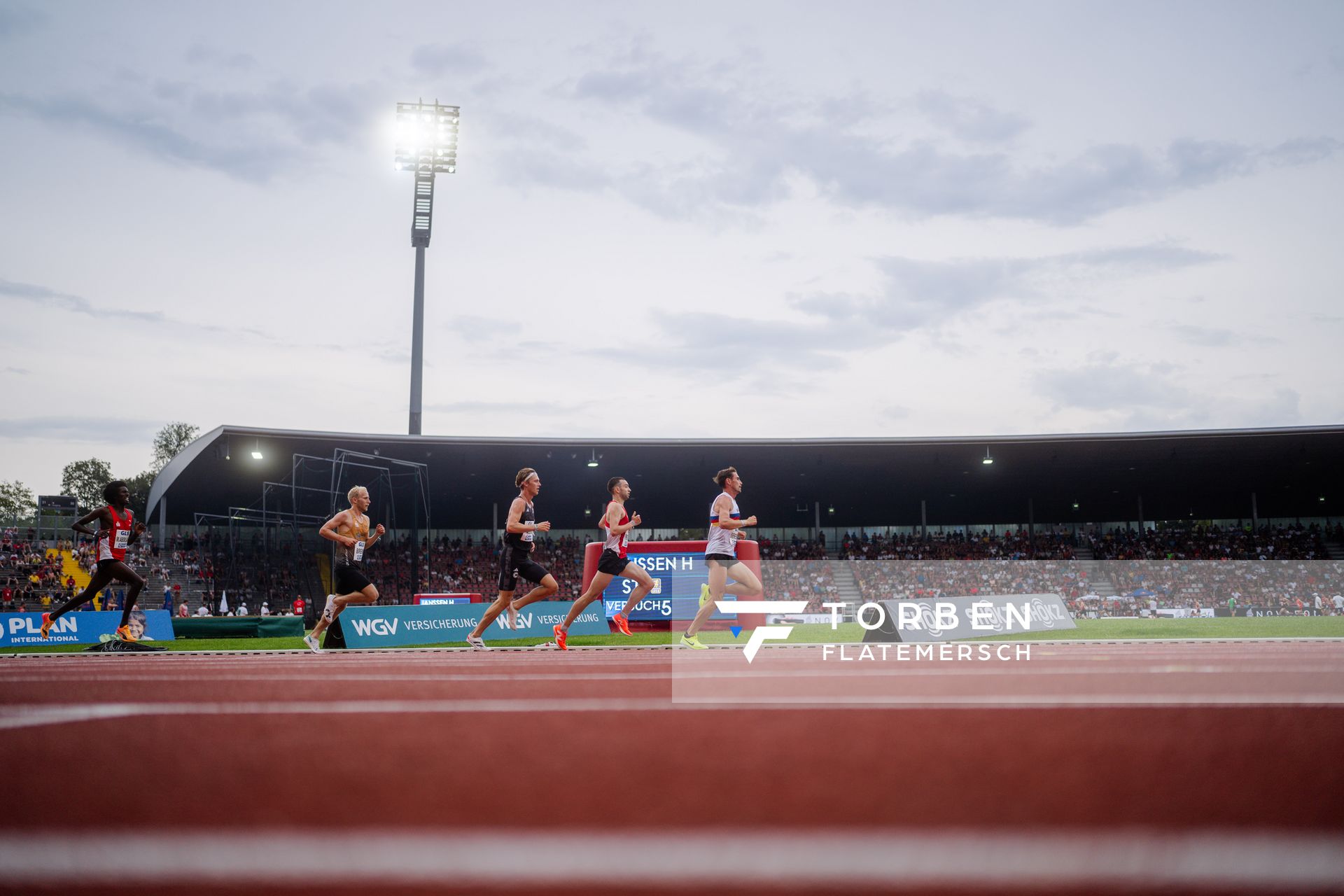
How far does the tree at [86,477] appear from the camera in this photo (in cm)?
10156

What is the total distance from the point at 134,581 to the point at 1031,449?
32.0 metres

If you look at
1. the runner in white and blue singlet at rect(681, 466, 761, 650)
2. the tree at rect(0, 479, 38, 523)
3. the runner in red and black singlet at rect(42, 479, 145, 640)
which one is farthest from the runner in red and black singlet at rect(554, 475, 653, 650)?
the tree at rect(0, 479, 38, 523)

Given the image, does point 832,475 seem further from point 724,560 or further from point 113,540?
point 113,540

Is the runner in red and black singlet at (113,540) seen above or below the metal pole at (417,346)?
below

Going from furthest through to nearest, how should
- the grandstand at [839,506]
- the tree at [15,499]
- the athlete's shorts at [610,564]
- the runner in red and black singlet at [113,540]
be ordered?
1. the tree at [15,499]
2. the grandstand at [839,506]
3. the runner in red and black singlet at [113,540]
4. the athlete's shorts at [610,564]

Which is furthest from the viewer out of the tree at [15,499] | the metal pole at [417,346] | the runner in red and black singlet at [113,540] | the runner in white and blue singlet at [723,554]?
the tree at [15,499]

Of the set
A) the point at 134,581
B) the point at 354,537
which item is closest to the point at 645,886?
the point at 354,537

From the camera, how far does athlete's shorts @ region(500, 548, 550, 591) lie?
10367mm

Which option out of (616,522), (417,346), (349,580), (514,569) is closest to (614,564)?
(616,522)

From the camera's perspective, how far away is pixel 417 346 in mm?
39500

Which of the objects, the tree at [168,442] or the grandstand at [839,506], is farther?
the tree at [168,442]

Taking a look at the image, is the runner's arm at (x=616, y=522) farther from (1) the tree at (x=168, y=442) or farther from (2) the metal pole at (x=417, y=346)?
(1) the tree at (x=168, y=442)

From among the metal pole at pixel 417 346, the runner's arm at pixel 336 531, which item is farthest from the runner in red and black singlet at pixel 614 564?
the metal pole at pixel 417 346

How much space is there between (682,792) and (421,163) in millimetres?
42063
